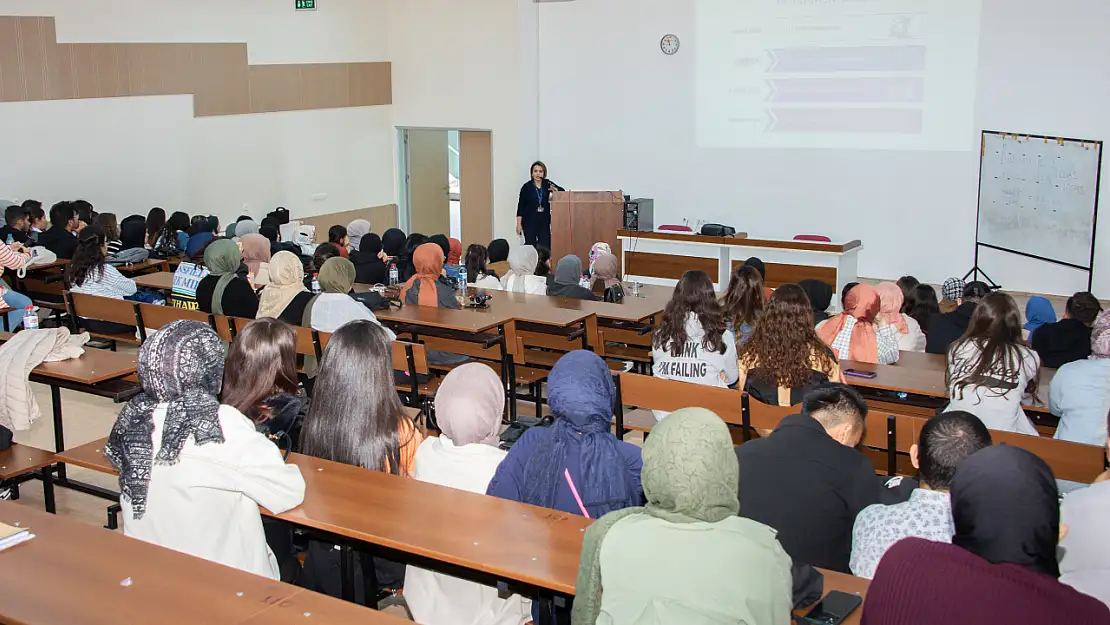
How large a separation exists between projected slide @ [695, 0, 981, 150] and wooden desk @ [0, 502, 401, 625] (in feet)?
30.6

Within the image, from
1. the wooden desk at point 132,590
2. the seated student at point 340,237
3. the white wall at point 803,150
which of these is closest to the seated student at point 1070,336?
the wooden desk at point 132,590

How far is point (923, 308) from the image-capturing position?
6324 millimetres

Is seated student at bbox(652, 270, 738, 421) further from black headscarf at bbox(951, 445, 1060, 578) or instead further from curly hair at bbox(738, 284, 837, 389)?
black headscarf at bbox(951, 445, 1060, 578)

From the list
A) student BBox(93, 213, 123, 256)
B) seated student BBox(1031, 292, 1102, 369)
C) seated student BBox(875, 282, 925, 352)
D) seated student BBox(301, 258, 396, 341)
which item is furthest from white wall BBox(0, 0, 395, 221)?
seated student BBox(1031, 292, 1102, 369)

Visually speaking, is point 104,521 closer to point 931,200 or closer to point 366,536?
point 366,536

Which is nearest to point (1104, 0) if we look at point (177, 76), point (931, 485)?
point (931, 485)

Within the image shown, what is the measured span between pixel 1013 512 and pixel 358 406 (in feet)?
6.58

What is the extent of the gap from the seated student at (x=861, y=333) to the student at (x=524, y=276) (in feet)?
7.86

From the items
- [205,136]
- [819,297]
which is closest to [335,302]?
[819,297]

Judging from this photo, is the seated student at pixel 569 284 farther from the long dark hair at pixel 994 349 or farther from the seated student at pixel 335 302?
the long dark hair at pixel 994 349

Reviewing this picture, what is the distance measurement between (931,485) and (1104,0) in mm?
8322

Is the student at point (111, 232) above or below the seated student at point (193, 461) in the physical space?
above

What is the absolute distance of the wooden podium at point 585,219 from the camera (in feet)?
35.6

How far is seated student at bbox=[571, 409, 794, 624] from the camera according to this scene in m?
1.95
